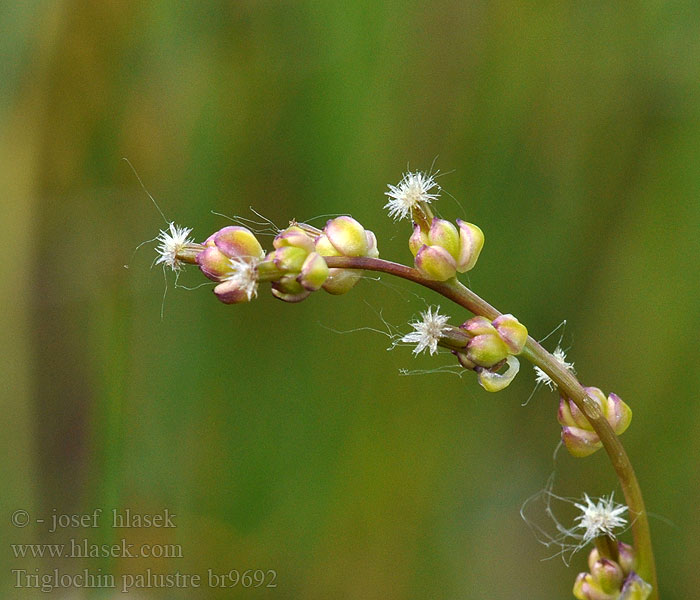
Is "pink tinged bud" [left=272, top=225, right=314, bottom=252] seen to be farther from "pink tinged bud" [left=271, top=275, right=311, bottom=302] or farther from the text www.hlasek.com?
the text www.hlasek.com

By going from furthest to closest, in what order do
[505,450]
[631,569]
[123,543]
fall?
[505,450], [123,543], [631,569]

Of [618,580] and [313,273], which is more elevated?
[313,273]

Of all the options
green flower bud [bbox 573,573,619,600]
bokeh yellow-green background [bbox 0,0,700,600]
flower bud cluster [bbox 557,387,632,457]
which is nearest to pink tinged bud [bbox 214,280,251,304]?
flower bud cluster [bbox 557,387,632,457]

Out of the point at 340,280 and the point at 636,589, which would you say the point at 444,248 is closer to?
the point at 340,280

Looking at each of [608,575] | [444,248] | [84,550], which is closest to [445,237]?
[444,248]

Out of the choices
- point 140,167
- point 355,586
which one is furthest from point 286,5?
point 355,586

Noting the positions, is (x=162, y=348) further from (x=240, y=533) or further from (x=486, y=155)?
(x=486, y=155)

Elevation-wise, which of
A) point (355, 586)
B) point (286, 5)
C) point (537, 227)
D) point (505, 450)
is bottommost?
point (355, 586)
